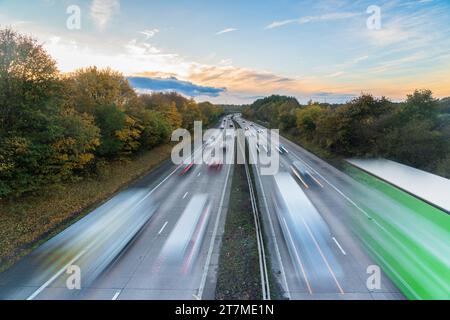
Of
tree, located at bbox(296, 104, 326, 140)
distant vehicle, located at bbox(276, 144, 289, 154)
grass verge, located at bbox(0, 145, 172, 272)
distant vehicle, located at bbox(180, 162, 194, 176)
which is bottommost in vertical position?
grass verge, located at bbox(0, 145, 172, 272)

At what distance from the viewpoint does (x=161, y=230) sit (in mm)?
18047

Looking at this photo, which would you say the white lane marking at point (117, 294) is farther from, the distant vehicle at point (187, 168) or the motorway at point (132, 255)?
the distant vehicle at point (187, 168)

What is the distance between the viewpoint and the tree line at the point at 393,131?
32.0 meters

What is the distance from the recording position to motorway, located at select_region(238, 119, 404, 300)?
40.0 feet

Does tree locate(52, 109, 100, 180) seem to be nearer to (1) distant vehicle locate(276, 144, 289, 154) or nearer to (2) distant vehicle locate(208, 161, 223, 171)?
(2) distant vehicle locate(208, 161, 223, 171)

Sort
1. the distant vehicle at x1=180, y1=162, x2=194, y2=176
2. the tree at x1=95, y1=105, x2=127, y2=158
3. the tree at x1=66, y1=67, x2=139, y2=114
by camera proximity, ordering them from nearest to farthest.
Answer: the tree at x1=95, y1=105, x2=127, y2=158 → the tree at x1=66, y1=67, x2=139, y2=114 → the distant vehicle at x1=180, y1=162, x2=194, y2=176

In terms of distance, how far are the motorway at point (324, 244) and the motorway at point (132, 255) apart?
333 centimetres

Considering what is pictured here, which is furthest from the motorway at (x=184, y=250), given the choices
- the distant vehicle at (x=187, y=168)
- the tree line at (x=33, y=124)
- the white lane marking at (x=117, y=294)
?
the distant vehicle at (x=187, y=168)

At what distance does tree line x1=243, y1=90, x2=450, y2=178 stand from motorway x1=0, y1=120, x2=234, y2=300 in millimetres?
23633

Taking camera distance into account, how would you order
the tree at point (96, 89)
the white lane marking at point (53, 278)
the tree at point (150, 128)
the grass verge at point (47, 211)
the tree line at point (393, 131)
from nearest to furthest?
the white lane marking at point (53, 278) < the grass verge at point (47, 211) < the tree at point (96, 89) < the tree line at point (393, 131) < the tree at point (150, 128)

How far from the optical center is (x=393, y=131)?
3681 centimetres

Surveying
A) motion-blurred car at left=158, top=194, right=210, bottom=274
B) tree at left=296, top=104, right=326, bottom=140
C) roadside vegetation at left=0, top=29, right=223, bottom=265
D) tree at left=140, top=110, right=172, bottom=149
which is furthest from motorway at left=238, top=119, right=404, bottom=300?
tree at left=296, top=104, right=326, bottom=140
